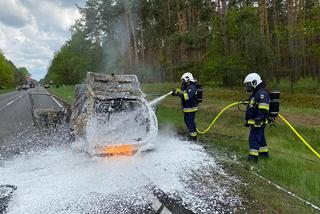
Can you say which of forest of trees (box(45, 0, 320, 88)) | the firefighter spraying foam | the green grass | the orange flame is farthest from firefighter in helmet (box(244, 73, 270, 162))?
the green grass

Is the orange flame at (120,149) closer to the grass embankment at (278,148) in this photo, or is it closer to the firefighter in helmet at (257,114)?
the grass embankment at (278,148)

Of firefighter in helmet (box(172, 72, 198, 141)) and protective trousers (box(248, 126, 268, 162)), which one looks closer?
protective trousers (box(248, 126, 268, 162))

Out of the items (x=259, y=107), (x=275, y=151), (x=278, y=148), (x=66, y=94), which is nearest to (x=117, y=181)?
(x=259, y=107)

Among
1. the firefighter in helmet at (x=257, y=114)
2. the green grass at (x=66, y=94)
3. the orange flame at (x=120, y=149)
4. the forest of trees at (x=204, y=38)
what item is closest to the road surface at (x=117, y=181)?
the orange flame at (x=120, y=149)

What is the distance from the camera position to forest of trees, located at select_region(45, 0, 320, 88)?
60.5 feet

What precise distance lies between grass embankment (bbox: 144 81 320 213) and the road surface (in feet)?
1.69

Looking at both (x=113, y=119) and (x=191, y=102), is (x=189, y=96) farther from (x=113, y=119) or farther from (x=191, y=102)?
(x=113, y=119)

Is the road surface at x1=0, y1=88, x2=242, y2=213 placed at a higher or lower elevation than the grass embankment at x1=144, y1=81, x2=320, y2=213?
higher

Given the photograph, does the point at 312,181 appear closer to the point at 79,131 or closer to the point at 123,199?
the point at 123,199

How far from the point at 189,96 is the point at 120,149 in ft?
9.18

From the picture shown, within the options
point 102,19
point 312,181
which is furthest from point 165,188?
point 102,19

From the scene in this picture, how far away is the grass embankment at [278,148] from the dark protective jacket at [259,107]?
2.84 ft

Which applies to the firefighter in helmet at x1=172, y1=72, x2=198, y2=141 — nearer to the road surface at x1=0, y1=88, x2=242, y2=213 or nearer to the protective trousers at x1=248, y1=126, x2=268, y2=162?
the road surface at x1=0, y1=88, x2=242, y2=213

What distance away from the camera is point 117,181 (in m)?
5.12
